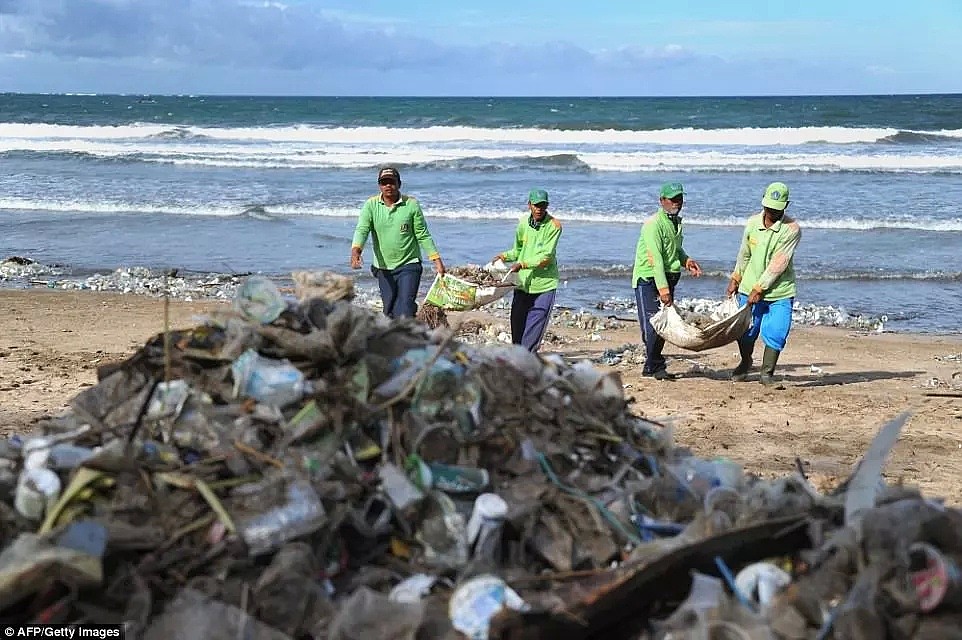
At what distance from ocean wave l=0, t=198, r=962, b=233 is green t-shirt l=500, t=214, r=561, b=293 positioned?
10062 mm

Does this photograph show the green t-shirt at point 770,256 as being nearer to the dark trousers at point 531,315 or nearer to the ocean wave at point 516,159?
the dark trousers at point 531,315

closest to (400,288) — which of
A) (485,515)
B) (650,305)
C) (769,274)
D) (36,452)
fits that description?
(650,305)

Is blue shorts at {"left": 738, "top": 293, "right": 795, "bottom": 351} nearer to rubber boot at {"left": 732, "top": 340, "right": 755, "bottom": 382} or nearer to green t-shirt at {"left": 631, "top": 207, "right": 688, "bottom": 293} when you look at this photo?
rubber boot at {"left": 732, "top": 340, "right": 755, "bottom": 382}

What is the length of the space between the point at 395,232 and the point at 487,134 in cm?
3248

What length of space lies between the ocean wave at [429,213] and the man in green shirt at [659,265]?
9.60 meters

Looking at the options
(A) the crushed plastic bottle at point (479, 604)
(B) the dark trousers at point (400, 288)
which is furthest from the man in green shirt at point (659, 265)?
(A) the crushed plastic bottle at point (479, 604)

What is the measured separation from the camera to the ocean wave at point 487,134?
36562 millimetres

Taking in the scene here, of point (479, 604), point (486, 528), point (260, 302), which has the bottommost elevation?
point (479, 604)

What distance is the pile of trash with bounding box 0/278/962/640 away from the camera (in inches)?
112

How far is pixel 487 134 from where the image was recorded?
1563 inches

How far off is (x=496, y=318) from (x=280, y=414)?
7.15 meters

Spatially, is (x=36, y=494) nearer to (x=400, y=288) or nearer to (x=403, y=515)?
(x=403, y=515)

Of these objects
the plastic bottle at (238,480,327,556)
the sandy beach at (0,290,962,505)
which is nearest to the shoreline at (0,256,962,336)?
the sandy beach at (0,290,962,505)

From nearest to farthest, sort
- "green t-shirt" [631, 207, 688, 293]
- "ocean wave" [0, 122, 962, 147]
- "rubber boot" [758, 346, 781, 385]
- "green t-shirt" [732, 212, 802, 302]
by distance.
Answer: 1. "green t-shirt" [732, 212, 802, 302]
2. "green t-shirt" [631, 207, 688, 293]
3. "rubber boot" [758, 346, 781, 385]
4. "ocean wave" [0, 122, 962, 147]
